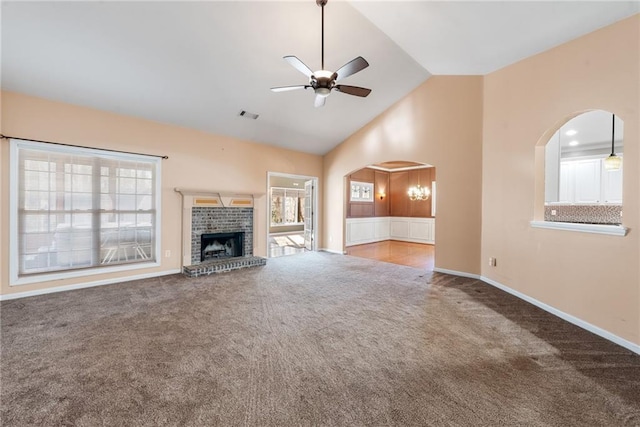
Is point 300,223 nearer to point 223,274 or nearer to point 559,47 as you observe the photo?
point 223,274

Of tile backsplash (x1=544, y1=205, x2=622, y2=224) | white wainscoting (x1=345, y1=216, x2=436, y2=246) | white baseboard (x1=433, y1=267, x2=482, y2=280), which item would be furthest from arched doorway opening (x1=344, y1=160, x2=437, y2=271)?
tile backsplash (x1=544, y1=205, x2=622, y2=224)

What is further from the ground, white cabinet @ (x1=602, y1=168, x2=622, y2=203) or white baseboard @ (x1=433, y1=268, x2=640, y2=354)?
white cabinet @ (x1=602, y1=168, x2=622, y2=203)

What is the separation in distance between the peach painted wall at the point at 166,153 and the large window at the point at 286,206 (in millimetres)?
4416

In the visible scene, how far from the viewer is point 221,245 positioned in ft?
19.4

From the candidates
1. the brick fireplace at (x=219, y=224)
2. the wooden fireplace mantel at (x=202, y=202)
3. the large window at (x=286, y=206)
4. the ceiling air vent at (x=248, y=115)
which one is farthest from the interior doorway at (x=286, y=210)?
the ceiling air vent at (x=248, y=115)

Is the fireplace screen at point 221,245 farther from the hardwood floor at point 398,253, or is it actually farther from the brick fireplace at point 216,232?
the hardwood floor at point 398,253

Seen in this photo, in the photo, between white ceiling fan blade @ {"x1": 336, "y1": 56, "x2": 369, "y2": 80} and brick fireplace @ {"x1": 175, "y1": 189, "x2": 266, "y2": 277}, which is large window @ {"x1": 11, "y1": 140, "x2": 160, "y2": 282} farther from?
white ceiling fan blade @ {"x1": 336, "y1": 56, "x2": 369, "y2": 80}

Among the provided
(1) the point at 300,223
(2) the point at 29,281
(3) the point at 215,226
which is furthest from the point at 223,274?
(1) the point at 300,223

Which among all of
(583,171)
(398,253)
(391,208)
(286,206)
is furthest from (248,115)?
(583,171)

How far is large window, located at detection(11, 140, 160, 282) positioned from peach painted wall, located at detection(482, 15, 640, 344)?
593cm

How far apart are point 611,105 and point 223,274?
5.82 meters

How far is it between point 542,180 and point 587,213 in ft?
7.93

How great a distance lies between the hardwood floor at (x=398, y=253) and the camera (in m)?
6.16

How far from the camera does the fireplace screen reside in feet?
18.2
